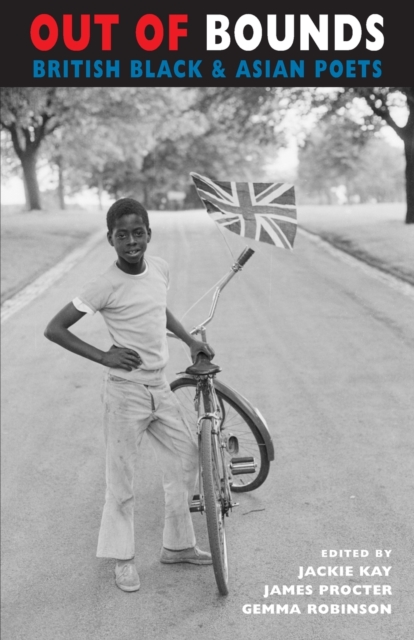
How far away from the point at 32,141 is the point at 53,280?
22.8m

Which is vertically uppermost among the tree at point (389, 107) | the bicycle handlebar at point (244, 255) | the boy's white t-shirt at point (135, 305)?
the tree at point (389, 107)

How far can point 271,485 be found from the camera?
452 cm

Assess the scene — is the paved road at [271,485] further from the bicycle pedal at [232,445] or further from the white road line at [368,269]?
the bicycle pedal at [232,445]

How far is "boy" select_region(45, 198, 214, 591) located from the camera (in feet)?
9.72

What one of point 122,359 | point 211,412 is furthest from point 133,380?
point 211,412

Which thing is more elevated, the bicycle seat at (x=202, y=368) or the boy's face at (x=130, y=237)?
the boy's face at (x=130, y=237)

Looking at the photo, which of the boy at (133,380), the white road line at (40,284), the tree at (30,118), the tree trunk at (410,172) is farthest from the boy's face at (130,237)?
the tree at (30,118)

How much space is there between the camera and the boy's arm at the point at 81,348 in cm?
300

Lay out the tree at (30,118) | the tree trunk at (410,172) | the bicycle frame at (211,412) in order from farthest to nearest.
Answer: the tree at (30,118) → the bicycle frame at (211,412) → the tree trunk at (410,172)

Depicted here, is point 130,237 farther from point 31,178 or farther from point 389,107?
point 31,178

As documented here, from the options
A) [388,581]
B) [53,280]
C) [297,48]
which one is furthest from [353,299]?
[53,280]

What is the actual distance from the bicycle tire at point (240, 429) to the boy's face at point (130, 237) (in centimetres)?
114

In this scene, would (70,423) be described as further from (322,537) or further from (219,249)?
(219,249)

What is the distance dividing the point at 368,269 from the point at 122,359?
2.87m
